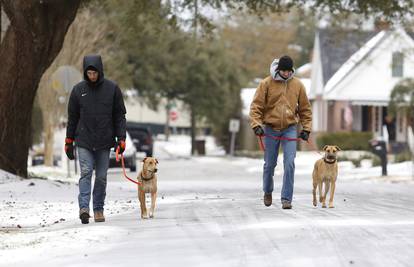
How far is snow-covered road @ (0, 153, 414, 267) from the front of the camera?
8141 mm

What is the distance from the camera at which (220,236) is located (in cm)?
945

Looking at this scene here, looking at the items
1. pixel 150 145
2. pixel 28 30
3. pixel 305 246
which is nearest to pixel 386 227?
pixel 305 246

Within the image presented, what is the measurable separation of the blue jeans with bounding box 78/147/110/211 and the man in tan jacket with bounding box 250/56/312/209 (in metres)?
1.97

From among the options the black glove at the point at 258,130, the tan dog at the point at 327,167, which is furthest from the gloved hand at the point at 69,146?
the tan dog at the point at 327,167

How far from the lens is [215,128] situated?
2461 inches

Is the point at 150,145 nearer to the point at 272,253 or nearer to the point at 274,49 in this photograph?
the point at 272,253

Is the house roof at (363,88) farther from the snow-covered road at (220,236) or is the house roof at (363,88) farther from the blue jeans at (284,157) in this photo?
the blue jeans at (284,157)

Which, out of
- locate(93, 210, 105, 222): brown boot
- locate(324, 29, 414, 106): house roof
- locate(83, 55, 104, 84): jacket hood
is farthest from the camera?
locate(324, 29, 414, 106): house roof

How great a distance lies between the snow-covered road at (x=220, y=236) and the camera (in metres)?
8.14

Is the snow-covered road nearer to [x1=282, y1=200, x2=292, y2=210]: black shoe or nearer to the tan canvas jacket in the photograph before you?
[x1=282, y1=200, x2=292, y2=210]: black shoe

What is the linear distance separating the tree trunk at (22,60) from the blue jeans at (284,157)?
7.04 metres

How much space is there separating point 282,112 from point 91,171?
2.53m

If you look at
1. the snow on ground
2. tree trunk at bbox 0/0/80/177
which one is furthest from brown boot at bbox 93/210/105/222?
tree trunk at bbox 0/0/80/177

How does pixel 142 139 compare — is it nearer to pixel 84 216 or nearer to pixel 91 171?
pixel 91 171
